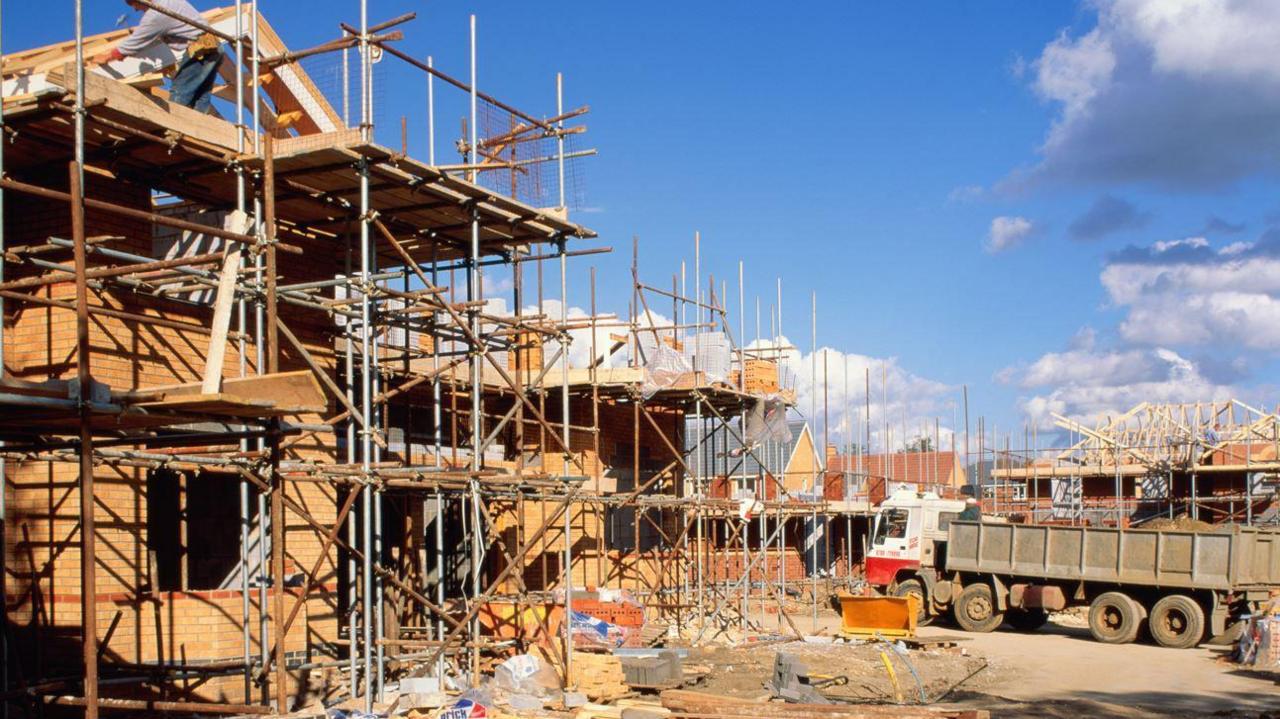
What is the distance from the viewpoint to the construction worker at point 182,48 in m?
13.2

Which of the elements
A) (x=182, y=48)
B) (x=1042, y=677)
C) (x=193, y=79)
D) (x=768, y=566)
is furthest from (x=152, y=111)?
(x=768, y=566)

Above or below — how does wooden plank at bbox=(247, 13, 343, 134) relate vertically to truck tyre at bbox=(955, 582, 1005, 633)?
above

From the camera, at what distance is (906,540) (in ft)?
93.5

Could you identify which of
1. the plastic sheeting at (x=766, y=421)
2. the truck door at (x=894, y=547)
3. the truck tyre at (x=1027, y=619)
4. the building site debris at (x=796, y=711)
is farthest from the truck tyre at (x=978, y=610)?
the building site debris at (x=796, y=711)

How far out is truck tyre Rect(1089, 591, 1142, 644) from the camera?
24047mm

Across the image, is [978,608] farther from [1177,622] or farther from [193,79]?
[193,79]

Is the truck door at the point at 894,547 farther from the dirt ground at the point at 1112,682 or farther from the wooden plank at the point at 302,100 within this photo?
the wooden plank at the point at 302,100

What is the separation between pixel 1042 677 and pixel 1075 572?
254 inches

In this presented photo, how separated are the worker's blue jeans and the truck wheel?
18.8 metres

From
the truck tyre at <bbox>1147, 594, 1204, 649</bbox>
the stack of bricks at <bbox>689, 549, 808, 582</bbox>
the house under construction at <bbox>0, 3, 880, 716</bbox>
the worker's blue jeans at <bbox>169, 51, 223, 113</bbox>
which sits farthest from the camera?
the stack of bricks at <bbox>689, 549, 808, 582</bbox>

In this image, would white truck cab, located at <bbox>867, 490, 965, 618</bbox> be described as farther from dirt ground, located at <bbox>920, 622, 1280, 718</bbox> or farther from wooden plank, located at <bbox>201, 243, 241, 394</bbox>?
wooden plank, located at <bbox>201, 243, 241, 394</bbox>

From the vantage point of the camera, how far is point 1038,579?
25906 millimetres

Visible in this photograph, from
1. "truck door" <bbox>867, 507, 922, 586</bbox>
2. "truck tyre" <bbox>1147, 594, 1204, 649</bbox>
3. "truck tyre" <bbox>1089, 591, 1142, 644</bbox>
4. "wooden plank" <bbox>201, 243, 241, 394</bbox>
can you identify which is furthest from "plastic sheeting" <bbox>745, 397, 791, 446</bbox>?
"wooden plank" <bbox>201, 243, 241, 394</bbox>

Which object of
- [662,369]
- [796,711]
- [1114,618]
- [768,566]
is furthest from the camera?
[768,566]
